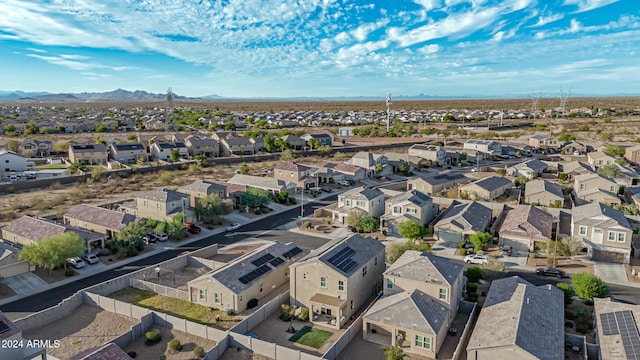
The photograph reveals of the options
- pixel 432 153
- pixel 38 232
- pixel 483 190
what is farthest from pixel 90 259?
pixel 432 153

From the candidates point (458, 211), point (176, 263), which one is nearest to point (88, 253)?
point (176, 263)

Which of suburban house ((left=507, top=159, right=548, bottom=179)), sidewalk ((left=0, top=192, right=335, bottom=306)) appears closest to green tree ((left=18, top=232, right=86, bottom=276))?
sidewalk ((left=0, top=192, right=335, bottom=306))

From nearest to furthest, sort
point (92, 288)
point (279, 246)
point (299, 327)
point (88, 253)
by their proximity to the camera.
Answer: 1. point (299, 327)
2. point (92, 288)
3. point (279, 246)
4. point (88, 253)

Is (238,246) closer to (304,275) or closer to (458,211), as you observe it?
(304,275)

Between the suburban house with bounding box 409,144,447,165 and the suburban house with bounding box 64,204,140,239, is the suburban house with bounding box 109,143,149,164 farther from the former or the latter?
the suburban house with bounding box 409,144,447,165

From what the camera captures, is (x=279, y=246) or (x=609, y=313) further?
(x=279, y=246)

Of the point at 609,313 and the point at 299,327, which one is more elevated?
the point at 609,313

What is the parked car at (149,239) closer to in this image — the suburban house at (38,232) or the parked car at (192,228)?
the suburban house at (38,232)
